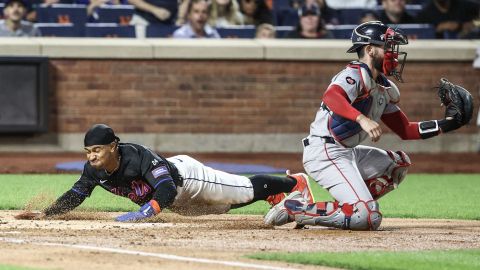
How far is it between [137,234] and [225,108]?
958 cm

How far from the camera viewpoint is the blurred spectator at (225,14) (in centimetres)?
1786

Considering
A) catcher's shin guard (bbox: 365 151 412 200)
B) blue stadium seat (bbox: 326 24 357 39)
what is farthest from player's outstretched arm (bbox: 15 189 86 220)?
blue stadium seat (bbox: 326 24 357 39)

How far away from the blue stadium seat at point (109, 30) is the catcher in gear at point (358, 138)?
341 inches

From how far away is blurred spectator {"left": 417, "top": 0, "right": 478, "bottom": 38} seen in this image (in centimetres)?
1884

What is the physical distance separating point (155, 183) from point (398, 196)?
4.67 m

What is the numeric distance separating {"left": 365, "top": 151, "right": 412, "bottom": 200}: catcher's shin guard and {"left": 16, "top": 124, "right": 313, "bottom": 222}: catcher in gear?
1.68 ft

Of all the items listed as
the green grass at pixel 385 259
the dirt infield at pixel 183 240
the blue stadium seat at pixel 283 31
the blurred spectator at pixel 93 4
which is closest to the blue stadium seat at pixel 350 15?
the blue stadium seat at pixel 283 31

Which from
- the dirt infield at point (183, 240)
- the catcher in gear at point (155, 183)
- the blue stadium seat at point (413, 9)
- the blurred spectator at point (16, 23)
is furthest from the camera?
the blue stadium seat at point (413, 9)

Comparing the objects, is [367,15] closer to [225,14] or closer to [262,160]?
[225,14]

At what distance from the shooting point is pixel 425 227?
31.0 feet

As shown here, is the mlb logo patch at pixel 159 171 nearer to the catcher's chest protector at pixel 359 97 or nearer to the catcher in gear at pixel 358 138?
the catcher in gear at pixel 358 138

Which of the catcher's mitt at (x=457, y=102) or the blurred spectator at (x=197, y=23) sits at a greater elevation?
the catcher's mitt at (x=457, y=102)

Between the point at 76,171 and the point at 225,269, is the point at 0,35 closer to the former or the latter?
the point at 76,171

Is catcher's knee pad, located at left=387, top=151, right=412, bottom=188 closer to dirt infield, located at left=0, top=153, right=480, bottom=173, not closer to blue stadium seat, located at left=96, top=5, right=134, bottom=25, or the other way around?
dirt infield, located at left=0, top=153, right=480, bottom=173
